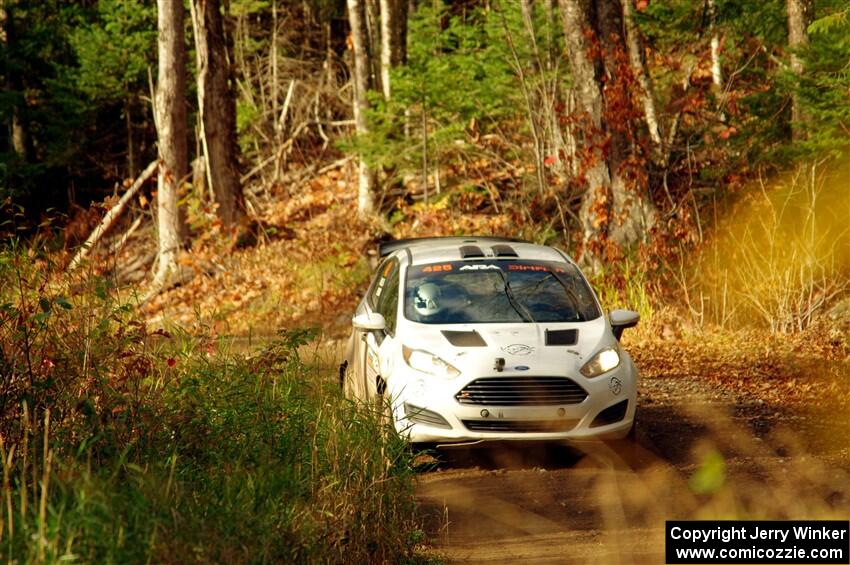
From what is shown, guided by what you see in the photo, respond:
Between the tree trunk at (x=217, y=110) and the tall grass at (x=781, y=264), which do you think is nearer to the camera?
the tall grass at (x=781, y=264)

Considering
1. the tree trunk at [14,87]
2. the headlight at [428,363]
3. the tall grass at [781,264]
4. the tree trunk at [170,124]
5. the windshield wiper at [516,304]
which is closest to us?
the headlight at [428,363]

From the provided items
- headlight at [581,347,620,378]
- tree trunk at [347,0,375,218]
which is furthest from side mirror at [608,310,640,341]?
A: tree trunk at [347,0,375,218]

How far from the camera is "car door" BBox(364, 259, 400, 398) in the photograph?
9.18 metres

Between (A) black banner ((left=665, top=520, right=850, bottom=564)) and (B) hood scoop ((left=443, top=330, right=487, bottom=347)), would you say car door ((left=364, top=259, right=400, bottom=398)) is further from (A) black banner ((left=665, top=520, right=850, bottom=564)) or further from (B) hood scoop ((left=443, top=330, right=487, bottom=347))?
(A) black banner ((left=665, top=520, right=850, bottom=564))

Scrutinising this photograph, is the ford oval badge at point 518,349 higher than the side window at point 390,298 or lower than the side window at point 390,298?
lower

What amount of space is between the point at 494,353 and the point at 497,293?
120 cm

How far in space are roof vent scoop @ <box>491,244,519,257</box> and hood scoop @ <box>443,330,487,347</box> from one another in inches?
58.0

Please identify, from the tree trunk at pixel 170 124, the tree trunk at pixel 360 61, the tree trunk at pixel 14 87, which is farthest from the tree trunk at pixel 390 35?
the tree trunk at pixel 14 87

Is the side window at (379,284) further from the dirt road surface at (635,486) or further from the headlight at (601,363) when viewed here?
the headlight at (601,363)

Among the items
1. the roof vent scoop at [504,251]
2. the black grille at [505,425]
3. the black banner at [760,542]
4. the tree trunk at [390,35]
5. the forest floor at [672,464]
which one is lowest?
the forest floor at [672,464]

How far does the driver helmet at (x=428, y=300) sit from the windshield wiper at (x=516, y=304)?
593 mm

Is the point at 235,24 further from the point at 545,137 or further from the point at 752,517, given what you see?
the point at 752,517

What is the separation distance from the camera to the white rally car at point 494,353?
28.1 feet

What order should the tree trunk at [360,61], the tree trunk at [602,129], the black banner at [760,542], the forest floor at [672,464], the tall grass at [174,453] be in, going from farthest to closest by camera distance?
1. the tree trunk at [360,61]
2. the tree trunk at [602,129]
3. the forest floor at [672,464]
4. the black banner at [760,542]
5. the tall grass at [174,453]
